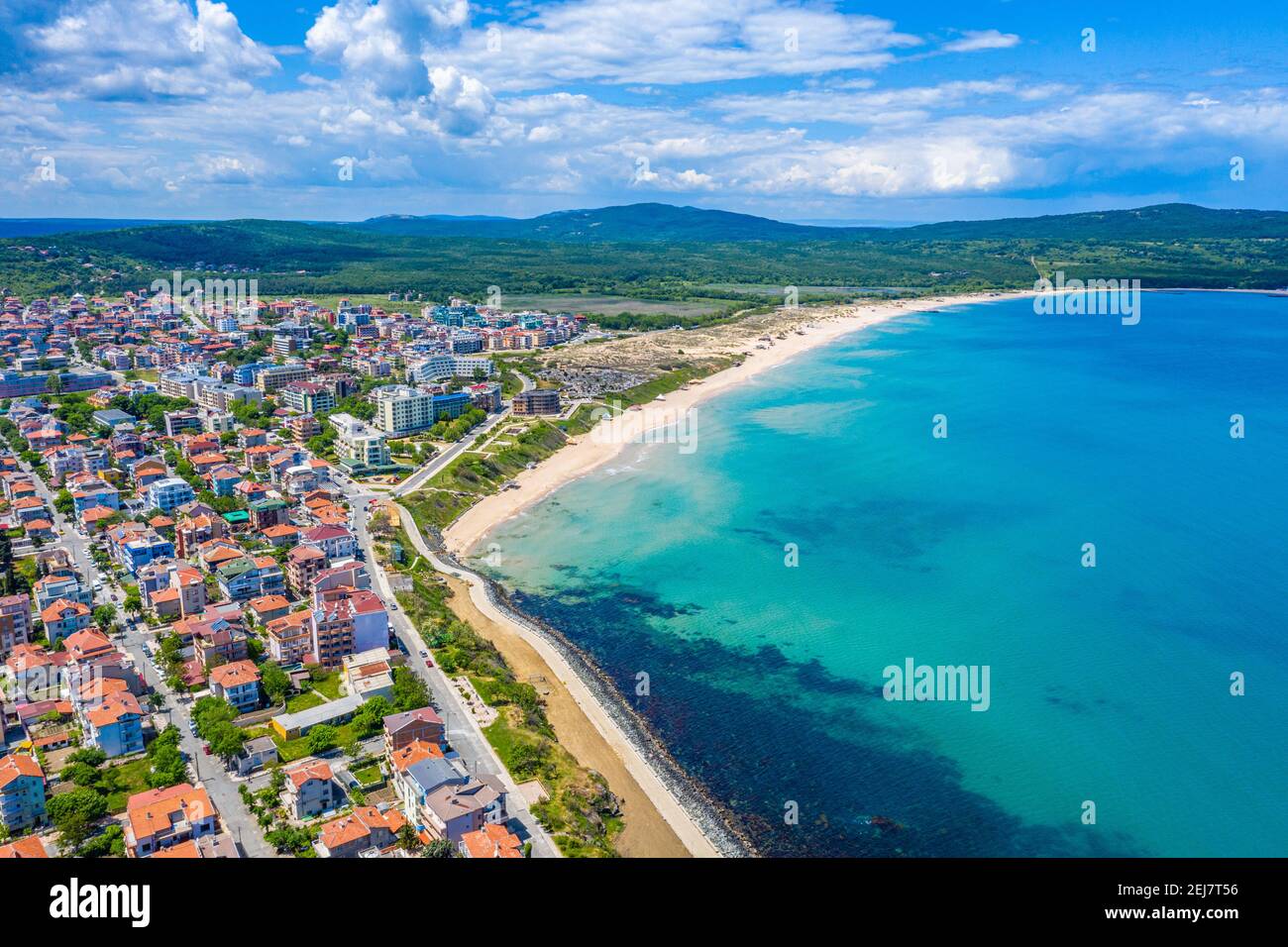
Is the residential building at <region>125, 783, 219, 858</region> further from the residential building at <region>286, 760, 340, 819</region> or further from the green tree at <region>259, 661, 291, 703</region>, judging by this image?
the green tree at <region>259, 661, 291, 703</region>

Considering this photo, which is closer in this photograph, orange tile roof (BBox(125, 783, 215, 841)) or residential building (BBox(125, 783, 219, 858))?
residential building (BBox(125, 783, 219, 858))

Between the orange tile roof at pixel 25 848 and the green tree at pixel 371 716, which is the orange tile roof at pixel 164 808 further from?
the green tree at pixel 371 716

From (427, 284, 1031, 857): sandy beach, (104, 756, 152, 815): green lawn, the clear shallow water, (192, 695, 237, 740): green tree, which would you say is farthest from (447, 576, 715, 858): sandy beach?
(104, 756, 152, 815): green lawn

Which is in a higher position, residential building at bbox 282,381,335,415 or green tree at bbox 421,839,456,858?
residential building at bbox 282,381,335,415

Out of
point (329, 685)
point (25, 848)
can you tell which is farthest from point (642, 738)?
point (25, 848)

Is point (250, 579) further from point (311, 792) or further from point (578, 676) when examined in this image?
point (311, 792)
